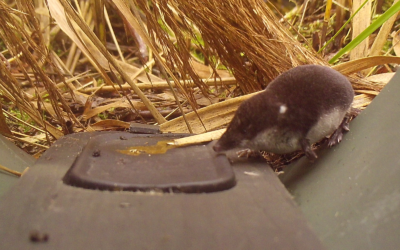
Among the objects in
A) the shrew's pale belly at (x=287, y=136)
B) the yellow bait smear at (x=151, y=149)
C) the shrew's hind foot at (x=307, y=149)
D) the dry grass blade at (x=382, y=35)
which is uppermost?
the yellow bait smear at (x=151, y=149)

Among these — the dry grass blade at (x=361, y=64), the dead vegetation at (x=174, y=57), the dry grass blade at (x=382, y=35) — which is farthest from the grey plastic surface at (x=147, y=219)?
the dry grass blade at (x=382, y=35)

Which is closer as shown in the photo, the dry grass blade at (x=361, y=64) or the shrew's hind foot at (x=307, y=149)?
the shrew's hind foot at (x=307, y=149)

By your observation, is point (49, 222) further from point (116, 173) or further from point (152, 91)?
point (152, 91)

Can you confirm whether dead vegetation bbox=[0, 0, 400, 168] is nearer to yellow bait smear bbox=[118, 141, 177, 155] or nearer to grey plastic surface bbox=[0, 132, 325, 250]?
yellow bait smear bbox=[118, 141, 177, 155]

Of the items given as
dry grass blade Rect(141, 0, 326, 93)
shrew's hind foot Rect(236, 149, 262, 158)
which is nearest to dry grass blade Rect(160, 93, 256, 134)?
dry grass blade Rect(141, 0, 326, 93)

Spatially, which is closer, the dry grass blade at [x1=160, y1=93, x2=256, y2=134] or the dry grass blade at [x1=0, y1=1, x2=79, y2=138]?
the dry grass blade at [x1=0, y1=1, x2=79, y2=138]

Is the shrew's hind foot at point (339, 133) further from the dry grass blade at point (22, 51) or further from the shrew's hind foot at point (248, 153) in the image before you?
the dry grass blade at point (22, 51)
